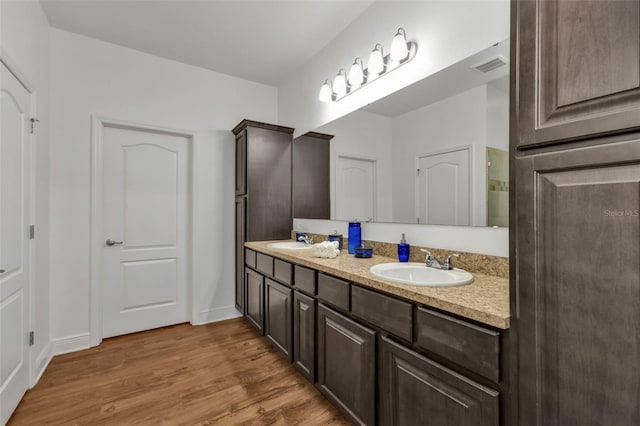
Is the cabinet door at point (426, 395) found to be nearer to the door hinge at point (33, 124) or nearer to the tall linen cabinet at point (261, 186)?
the tall linen cabinet at point (261, 186)

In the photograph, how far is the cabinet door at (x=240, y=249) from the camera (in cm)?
309

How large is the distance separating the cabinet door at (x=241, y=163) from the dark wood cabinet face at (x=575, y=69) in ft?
8.41

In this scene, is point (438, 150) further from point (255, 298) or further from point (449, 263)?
point (255, 298)

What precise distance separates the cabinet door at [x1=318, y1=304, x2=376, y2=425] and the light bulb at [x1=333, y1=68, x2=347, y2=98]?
1.77 m

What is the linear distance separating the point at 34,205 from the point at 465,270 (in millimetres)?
2870

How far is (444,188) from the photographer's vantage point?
5.63 ft

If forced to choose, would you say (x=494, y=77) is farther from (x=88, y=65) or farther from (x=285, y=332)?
(x=88, y=65)

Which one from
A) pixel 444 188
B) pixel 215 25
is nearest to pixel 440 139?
pixel 444 188

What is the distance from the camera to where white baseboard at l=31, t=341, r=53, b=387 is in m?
2.08

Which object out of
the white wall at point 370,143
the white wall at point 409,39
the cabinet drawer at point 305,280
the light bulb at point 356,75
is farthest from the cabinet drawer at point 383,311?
the light bulb at point 356,75

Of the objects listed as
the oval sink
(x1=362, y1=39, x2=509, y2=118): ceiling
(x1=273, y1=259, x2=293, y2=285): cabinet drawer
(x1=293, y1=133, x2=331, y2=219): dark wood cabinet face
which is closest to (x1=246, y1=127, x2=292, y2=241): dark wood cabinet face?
(x1=293, y1=133, x2=331, y2=219): dark wood cabinet face

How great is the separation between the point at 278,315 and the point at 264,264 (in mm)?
459

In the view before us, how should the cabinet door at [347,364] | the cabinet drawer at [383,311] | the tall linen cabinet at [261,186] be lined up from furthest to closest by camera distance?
the tall linen cabinet at [261,186]
the cabinet door at [347,364]
the cabinet drawer at [383,311]

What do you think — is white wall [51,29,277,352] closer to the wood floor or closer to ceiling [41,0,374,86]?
ceiling [41,0,374,86]
